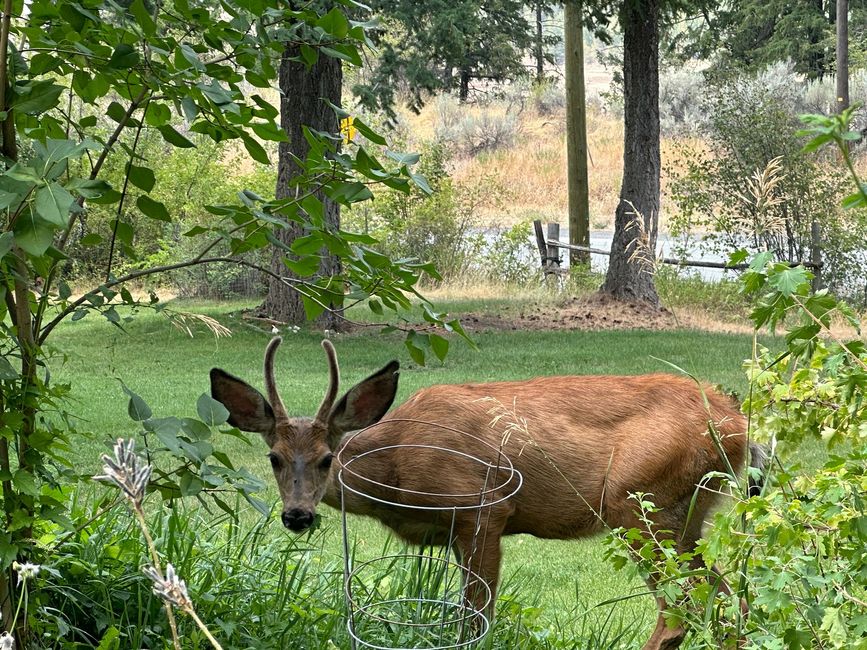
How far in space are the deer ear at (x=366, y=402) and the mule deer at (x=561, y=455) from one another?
40cm

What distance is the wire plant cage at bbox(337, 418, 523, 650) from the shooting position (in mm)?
4273

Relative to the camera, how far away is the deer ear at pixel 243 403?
485 centimetres

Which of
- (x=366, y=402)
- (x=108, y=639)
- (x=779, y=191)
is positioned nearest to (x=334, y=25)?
A: (x=108, y=639)

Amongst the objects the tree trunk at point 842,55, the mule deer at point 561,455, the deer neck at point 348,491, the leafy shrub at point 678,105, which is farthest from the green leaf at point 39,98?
the leafy shrub at point 678,105

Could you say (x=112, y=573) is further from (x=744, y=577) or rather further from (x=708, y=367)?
(x=708, y=367)

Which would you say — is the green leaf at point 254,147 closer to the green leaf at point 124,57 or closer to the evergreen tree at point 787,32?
the green leaf at point 124,57

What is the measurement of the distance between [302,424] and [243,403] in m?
0.30

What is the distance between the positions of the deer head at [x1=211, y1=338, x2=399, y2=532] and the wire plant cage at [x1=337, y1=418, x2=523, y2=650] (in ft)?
0.44

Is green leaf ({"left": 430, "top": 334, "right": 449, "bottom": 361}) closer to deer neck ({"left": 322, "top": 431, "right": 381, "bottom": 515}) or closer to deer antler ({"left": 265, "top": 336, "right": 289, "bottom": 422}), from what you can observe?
deer antler ({"left": 265, "top": 336, "right": 289, "bottom": 422})

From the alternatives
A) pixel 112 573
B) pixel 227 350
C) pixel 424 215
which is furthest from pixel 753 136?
pixel 112 573

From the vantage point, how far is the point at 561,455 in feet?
18.8

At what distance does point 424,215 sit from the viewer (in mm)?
22906

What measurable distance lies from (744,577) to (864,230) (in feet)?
61.8

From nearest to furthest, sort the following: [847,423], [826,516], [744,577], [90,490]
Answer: [826,516] < [744,577] < [847,423] < [90,490]
